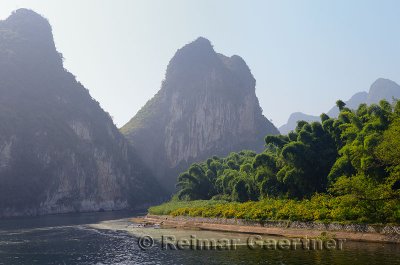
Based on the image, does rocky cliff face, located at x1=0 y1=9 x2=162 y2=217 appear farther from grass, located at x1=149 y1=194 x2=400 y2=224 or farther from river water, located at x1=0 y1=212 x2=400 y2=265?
grass, located at x1=149 y1=194 x2=400 y2=224

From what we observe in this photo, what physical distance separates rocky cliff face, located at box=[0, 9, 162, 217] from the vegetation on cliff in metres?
70.8

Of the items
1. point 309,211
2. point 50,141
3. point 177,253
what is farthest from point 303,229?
point 50,141

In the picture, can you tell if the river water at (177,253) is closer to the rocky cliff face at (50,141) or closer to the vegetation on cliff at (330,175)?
the vegetation on cliff at (330,175)

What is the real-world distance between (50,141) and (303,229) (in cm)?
11221

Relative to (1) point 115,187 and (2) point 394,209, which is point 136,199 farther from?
(2) point 394,209

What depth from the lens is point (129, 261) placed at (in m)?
29.5

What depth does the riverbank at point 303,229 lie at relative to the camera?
3212 cm

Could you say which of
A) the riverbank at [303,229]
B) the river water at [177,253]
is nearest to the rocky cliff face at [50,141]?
the riverbank at [303,229]

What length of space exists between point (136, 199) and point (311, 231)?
136 m

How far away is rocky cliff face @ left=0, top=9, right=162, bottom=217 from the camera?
120 metres

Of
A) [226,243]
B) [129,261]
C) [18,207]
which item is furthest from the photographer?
[18,207]

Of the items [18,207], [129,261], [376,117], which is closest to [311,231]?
[376,117]

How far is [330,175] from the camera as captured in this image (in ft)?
137

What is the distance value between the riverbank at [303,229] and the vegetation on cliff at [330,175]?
0.76 meters
